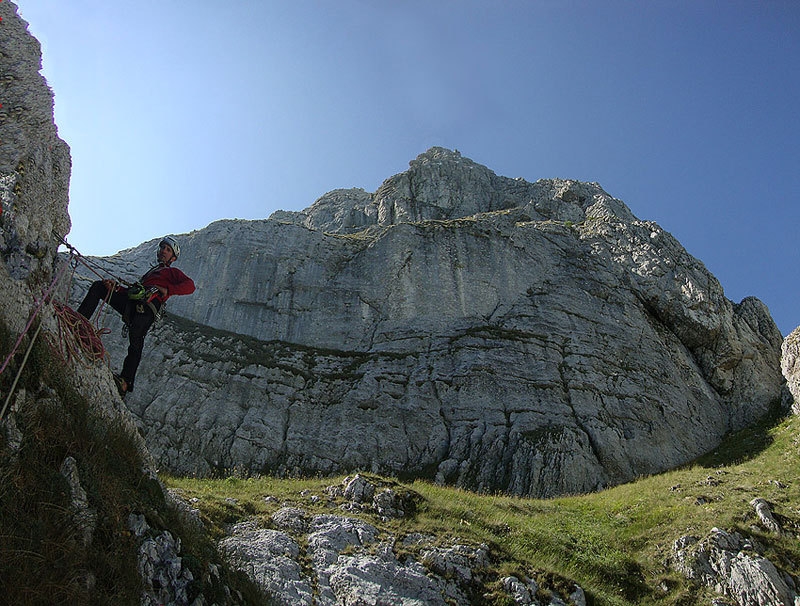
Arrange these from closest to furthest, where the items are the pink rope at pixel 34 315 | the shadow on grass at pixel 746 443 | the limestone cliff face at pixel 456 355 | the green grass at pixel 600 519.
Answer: the pink rope at pixel 34 315 < the green grass at pixel 600 519 < the limestone cliff face at pixel 456 355 < the shadow on grass at pixel 746 443

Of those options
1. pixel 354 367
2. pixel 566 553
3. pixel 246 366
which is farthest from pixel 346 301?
pixel 566 553

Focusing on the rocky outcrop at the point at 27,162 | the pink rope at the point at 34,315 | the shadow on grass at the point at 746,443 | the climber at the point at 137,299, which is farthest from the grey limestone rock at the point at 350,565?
the shadow on grass at the point at 746,443

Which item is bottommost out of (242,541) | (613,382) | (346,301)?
(242,541)

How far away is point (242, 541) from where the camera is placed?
9.49 metres

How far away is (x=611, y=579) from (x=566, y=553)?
3.43 ft

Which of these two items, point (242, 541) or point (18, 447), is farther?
point (242, 541)

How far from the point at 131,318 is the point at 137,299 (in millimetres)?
356

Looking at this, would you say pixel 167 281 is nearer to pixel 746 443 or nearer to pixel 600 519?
pixel 600 519

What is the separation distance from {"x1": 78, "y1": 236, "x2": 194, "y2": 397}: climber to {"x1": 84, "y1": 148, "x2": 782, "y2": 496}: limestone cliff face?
39.9 ft

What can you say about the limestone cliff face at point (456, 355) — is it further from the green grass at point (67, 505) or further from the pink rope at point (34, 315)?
the green grass at point (67, 505)

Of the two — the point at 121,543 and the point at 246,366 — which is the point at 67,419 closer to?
the point at 121,543

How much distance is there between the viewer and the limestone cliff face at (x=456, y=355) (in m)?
22.3

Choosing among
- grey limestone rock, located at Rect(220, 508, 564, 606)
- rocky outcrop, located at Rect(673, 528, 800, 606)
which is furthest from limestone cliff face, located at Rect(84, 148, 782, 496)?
grey limestone rock, located at Rect(220, 508, 564, 606)

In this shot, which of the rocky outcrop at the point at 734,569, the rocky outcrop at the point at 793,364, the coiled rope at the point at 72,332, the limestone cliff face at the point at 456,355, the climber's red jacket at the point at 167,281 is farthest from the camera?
the rocky outcrop at the point at 793,364
